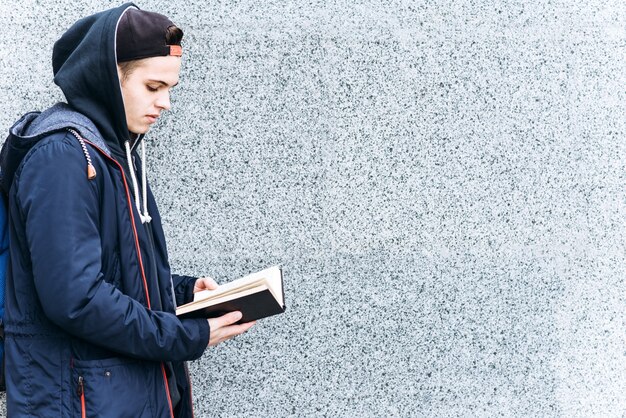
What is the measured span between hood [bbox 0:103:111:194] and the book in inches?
19.9

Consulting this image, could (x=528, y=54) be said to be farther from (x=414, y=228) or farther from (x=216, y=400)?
(x=216, y=400)

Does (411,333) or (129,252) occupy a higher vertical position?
(129,252)

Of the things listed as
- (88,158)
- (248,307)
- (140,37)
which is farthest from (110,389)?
(140,37)

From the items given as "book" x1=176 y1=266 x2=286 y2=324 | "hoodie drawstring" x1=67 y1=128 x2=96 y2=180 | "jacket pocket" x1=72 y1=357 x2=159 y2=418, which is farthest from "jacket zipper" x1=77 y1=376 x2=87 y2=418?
"hoodie drawstring" x1=67 y1=128 x2=96 y2=180

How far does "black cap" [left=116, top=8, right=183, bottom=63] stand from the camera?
213 centimetres

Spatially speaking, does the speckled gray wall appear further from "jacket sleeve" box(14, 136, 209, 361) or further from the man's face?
"jacket sleeve" box(14, 136, 209, 361)

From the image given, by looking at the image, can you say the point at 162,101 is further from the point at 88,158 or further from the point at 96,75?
the point at 88,158

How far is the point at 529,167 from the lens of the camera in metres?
3.14

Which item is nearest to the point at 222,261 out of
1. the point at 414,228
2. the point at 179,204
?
the point at 179,204

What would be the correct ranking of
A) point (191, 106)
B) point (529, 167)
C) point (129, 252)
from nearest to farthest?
point (129, 252)
point (191, 106)
point (529, 167)

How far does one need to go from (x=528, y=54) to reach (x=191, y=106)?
1355 mm

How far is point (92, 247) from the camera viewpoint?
6.47 feet

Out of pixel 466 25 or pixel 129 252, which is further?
pixel 466 25

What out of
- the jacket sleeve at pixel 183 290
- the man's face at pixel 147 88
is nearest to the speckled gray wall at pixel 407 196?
the jacket sleeve at pixel 183 290
